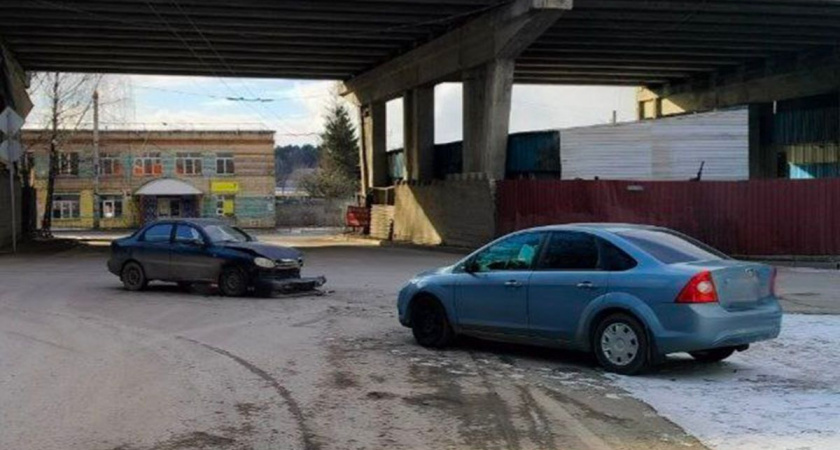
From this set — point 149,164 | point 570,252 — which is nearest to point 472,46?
point 570,252

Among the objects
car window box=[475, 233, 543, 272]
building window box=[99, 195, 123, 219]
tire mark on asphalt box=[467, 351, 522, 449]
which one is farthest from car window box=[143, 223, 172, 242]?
building window box=[99, 195, 123, 219]

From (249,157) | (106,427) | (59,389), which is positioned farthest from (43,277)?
(249,157)

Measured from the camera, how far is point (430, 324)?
34.6 ft

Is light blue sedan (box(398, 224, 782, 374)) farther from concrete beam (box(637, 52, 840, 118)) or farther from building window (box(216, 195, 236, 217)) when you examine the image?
building window (box(216, 195, 236, 217))

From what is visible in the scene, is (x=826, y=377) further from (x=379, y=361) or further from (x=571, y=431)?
(x=379, y=361)

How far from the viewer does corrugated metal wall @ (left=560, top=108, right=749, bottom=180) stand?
3225 cm

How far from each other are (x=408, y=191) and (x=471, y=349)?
31630mm

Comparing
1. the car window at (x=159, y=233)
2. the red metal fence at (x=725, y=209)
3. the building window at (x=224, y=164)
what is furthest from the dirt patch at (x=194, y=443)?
the building window at (x=224, y=164)

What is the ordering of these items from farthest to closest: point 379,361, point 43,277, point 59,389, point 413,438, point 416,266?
point 416,266
point 43,277
point 379,361
point 59,389
point 413,438

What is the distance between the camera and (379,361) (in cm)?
968

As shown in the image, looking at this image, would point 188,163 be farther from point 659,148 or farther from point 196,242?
point 196,242

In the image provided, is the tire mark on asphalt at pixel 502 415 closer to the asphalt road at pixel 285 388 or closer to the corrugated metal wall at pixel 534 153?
the asphalt road at pixel 285 388

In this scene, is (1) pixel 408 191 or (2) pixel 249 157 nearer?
(1) pixel 408 191

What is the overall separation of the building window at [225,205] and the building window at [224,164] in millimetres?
2009
